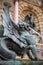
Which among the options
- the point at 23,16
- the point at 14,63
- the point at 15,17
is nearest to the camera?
the point at 14,63

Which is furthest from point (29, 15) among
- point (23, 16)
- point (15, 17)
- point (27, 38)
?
point (27, 38)

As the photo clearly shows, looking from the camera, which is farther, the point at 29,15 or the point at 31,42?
the point at 29,15

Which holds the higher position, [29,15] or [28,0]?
[28,0]

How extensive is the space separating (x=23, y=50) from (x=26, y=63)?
0.82 m

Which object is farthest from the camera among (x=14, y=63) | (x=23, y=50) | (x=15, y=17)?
(x=15, y=17)

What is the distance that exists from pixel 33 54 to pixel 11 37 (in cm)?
95

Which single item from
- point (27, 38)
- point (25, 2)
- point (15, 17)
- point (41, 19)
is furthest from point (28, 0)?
point (27, 38)

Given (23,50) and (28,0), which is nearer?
(23,50)

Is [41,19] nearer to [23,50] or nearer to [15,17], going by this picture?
[15,17]

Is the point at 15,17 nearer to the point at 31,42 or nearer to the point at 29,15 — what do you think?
the point at 29,15

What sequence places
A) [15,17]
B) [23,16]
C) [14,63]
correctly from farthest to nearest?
[23,16] < [15,17] < [14,63]

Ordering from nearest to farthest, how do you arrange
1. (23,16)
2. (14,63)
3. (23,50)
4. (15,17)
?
(14,63), (23,50), (15,17), (23,16)

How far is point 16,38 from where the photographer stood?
7746 mm

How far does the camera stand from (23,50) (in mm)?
7613
